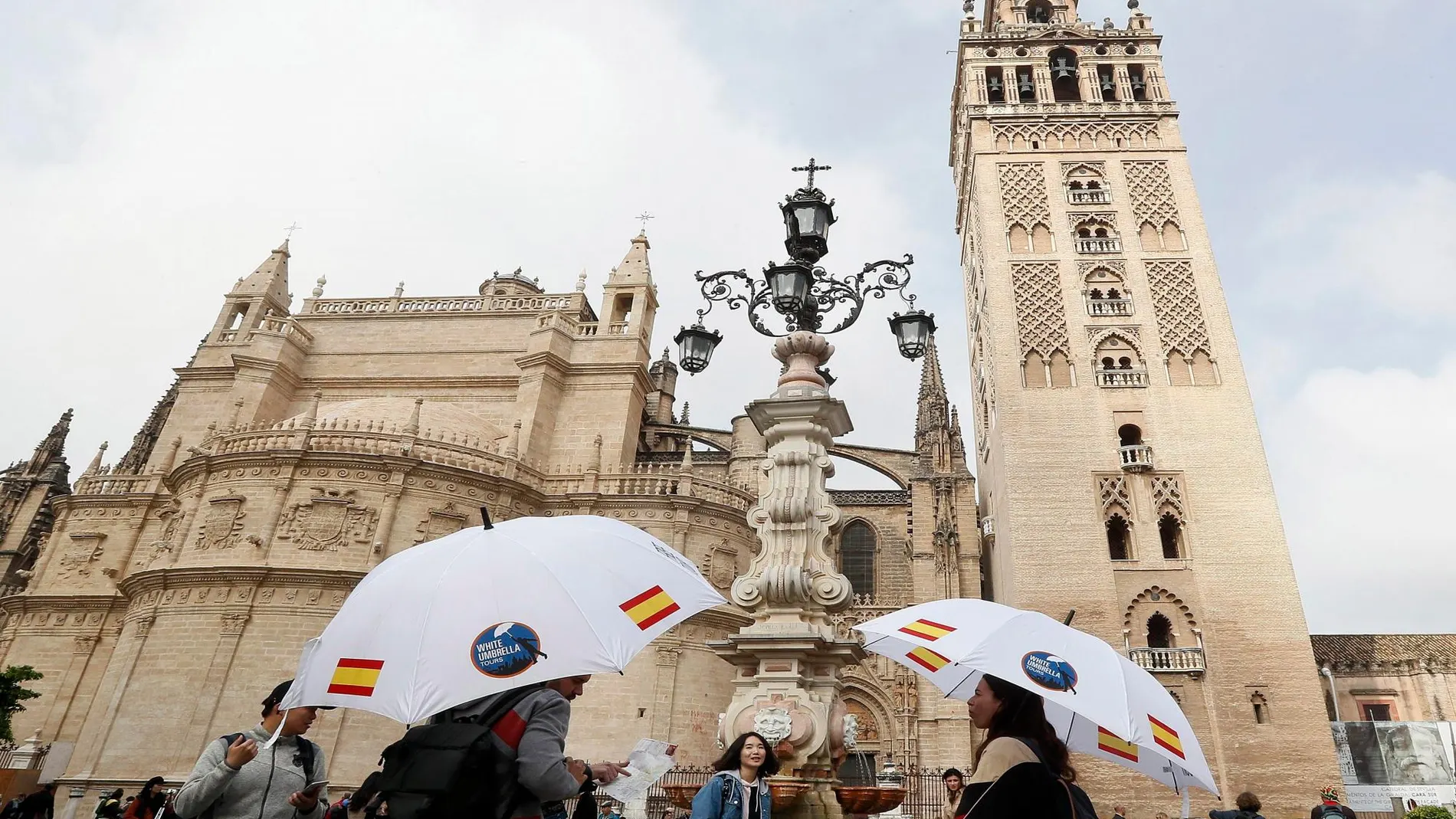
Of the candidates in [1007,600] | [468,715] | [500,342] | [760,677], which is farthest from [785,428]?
[500,342]

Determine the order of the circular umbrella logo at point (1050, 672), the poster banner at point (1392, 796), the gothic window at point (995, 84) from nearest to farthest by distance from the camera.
→ the circular umbrella logo at point (1050, 672) → the poster banner at point (1392, 796) → the gothic window at point (995, 84)

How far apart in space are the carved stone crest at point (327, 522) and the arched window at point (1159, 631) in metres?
19.1

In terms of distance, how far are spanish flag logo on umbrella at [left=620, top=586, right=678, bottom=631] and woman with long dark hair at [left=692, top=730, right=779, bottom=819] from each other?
92 cm

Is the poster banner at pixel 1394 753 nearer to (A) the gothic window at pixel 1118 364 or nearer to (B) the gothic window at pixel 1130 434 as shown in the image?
(B) the gothic window at pixel 1130 434

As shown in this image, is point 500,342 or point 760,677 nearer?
point 760,677

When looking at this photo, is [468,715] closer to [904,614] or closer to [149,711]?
[904,614]

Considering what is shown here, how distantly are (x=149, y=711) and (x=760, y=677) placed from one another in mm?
17666

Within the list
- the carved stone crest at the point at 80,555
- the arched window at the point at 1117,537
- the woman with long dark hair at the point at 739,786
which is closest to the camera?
the woman with long dark hair at the point at 739,786

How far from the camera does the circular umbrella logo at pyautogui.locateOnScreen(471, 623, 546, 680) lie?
2738 millimetres

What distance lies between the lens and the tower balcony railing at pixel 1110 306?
24750 mm

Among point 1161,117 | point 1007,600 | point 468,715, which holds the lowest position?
point 468,715

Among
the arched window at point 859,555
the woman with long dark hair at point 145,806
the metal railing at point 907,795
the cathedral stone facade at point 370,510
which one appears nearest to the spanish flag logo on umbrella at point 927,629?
the woman with long dark hair at point 145,806

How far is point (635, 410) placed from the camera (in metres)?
26.0

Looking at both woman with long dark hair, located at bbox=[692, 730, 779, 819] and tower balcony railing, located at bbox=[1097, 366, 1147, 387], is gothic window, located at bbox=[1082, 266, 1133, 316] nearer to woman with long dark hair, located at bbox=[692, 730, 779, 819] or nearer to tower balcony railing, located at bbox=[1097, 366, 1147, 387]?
tower balcony railing, located at bbox=[1097, 366, 1147, 387]
